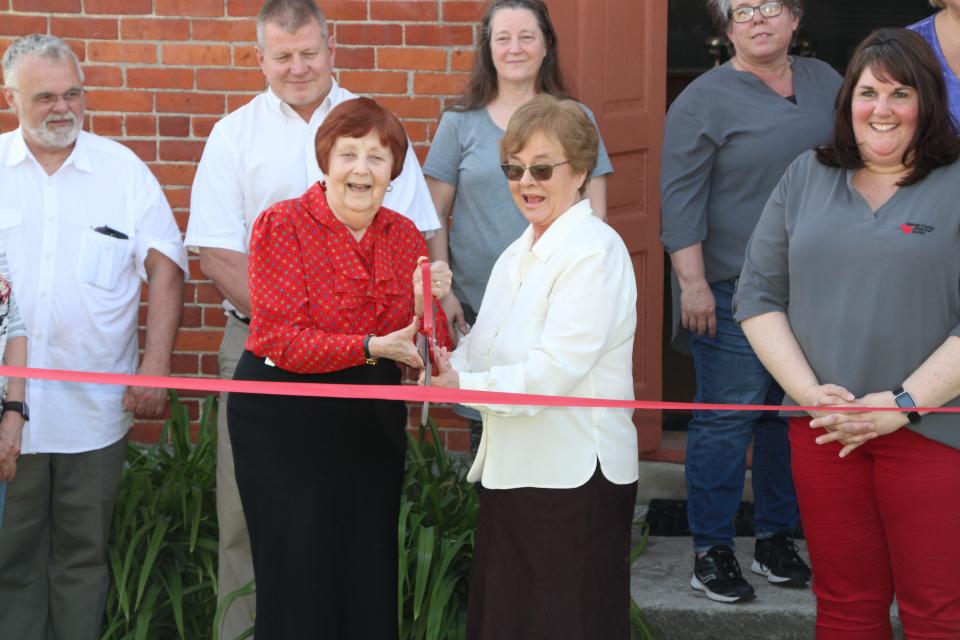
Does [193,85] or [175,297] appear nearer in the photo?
[175,297]

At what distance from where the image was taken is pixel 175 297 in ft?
14.1

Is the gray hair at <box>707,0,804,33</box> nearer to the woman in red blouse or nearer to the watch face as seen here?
the woman in red blouse

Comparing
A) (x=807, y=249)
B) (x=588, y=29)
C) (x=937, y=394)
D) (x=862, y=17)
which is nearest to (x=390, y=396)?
(x=807, y=249)

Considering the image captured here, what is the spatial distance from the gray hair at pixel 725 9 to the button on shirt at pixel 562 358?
1.29m

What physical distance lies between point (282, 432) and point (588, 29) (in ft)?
8.26

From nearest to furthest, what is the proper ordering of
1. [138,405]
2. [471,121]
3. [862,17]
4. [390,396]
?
1. [390,396]
2. [138,405]
3. [471,121]
4. [862,17]

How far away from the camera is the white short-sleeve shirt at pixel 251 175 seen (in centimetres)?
416

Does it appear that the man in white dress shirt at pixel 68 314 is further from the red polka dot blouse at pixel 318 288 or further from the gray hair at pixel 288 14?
the red polka dot blouse at pixel 318 288

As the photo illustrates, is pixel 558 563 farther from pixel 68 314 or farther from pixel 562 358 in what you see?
pixel 68 314

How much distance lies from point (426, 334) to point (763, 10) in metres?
1.81

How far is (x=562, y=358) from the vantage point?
3.26 metres

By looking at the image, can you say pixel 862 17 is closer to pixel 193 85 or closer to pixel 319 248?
pixel 193 85

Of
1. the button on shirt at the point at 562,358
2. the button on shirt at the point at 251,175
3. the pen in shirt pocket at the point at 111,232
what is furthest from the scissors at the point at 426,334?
the pen in shirt pocket at the point at 111,232

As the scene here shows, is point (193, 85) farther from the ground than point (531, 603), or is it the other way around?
point (193, 85)
